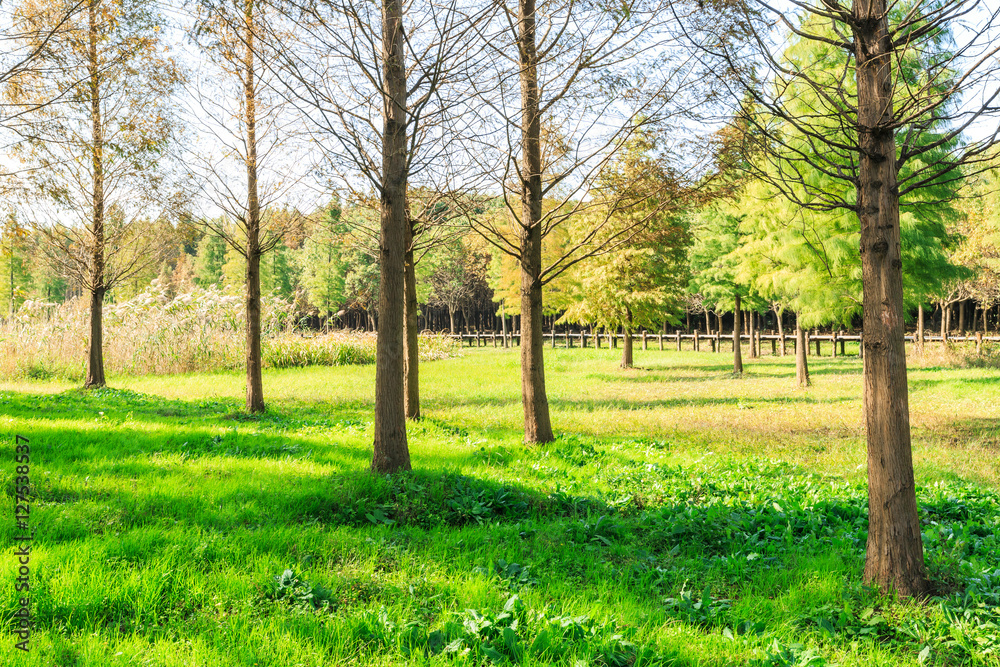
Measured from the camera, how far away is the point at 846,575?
13.5ft

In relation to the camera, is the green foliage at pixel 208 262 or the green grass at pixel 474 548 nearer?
the green grass at pixel 474 548

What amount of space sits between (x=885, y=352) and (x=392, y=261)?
13.8ft

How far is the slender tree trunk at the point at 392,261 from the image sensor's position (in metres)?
5.94

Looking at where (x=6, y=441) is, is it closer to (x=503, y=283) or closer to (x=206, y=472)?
(x=206, y=472)

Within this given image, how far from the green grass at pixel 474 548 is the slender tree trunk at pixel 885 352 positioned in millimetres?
282

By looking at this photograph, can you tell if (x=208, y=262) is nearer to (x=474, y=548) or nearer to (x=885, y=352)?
(x=474, y=548)

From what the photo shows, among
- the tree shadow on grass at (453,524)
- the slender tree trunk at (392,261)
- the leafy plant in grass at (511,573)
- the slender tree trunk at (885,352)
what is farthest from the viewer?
the slender tree trunk at (392,261)

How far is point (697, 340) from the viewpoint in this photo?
35.2 m

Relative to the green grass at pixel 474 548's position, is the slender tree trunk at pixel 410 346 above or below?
above

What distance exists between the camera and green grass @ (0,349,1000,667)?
3.10 meters

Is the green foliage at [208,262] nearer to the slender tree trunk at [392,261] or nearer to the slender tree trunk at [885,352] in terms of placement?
the slender tree trunk at [392,261]

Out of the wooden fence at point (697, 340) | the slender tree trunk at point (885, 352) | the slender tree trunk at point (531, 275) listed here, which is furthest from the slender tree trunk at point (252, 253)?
the wooden fence at point (697, 340)

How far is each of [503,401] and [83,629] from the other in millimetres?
11005

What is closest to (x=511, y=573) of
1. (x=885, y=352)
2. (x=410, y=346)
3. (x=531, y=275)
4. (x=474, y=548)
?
(x=474, y=548)
